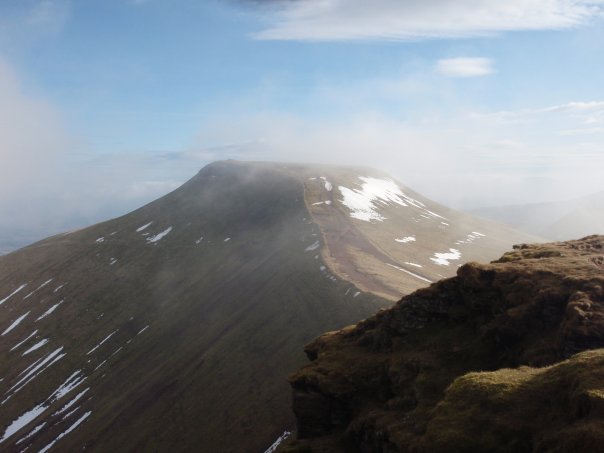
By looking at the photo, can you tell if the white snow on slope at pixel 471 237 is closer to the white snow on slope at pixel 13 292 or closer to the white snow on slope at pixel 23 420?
the white snow on slope at pixel 23 420

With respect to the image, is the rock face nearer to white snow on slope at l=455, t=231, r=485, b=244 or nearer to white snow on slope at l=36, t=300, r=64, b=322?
white snow on slope at l=455, t=231, r=485, b=244

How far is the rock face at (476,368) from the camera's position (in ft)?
69.4

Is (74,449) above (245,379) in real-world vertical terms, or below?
below

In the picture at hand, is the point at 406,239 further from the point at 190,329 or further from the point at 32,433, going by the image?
the point at 32,433

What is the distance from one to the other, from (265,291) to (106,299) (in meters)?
75.5

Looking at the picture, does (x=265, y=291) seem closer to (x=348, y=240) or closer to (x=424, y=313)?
(x=348, y=240)

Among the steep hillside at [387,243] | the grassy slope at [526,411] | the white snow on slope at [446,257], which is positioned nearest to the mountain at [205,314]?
the white snow on slope at [446,257]

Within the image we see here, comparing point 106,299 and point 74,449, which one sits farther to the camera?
point 106,299

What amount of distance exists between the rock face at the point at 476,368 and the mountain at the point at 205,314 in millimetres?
34687

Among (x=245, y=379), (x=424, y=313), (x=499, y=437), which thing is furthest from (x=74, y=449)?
(x=499, y=437)

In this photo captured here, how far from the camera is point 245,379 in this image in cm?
8325

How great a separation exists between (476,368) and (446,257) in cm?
11932

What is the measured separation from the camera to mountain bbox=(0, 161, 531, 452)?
8250cm

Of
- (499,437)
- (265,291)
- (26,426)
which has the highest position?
(499,437)
